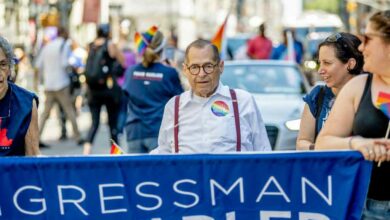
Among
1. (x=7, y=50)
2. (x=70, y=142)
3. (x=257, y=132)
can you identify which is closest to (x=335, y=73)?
(x=257, y=132)

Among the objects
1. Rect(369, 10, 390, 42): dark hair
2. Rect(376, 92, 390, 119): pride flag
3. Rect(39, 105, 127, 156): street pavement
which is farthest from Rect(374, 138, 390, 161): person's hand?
Rect(39, 105, 127, 156): street pavement

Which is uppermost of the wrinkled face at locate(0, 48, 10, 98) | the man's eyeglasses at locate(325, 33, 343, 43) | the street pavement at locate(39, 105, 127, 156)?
the man's eyeglasses at locate(325, 33, 343, 43)

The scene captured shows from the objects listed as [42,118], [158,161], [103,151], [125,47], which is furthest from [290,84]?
[158,161]

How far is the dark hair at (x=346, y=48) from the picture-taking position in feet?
20.3

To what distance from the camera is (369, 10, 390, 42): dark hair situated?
15.2ft

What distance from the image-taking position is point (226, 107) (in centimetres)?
629

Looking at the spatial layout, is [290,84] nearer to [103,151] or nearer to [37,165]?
[103,151]

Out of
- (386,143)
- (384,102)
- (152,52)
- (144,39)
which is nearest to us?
(386,143)

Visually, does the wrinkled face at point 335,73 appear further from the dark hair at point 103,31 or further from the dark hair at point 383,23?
the dark hair at point 103,31

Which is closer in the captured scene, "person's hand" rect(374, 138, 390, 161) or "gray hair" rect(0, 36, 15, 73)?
"person's hand" rect(374, 138, 390, 161)

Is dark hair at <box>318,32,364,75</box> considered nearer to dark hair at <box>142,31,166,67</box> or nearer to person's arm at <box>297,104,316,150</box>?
person's arm at <box>297,104,316,150</box>

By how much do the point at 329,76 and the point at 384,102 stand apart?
1544 millimetres

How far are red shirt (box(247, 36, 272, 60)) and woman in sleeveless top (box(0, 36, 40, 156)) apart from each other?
1609 cm

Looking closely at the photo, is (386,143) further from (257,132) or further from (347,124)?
(257,132)
